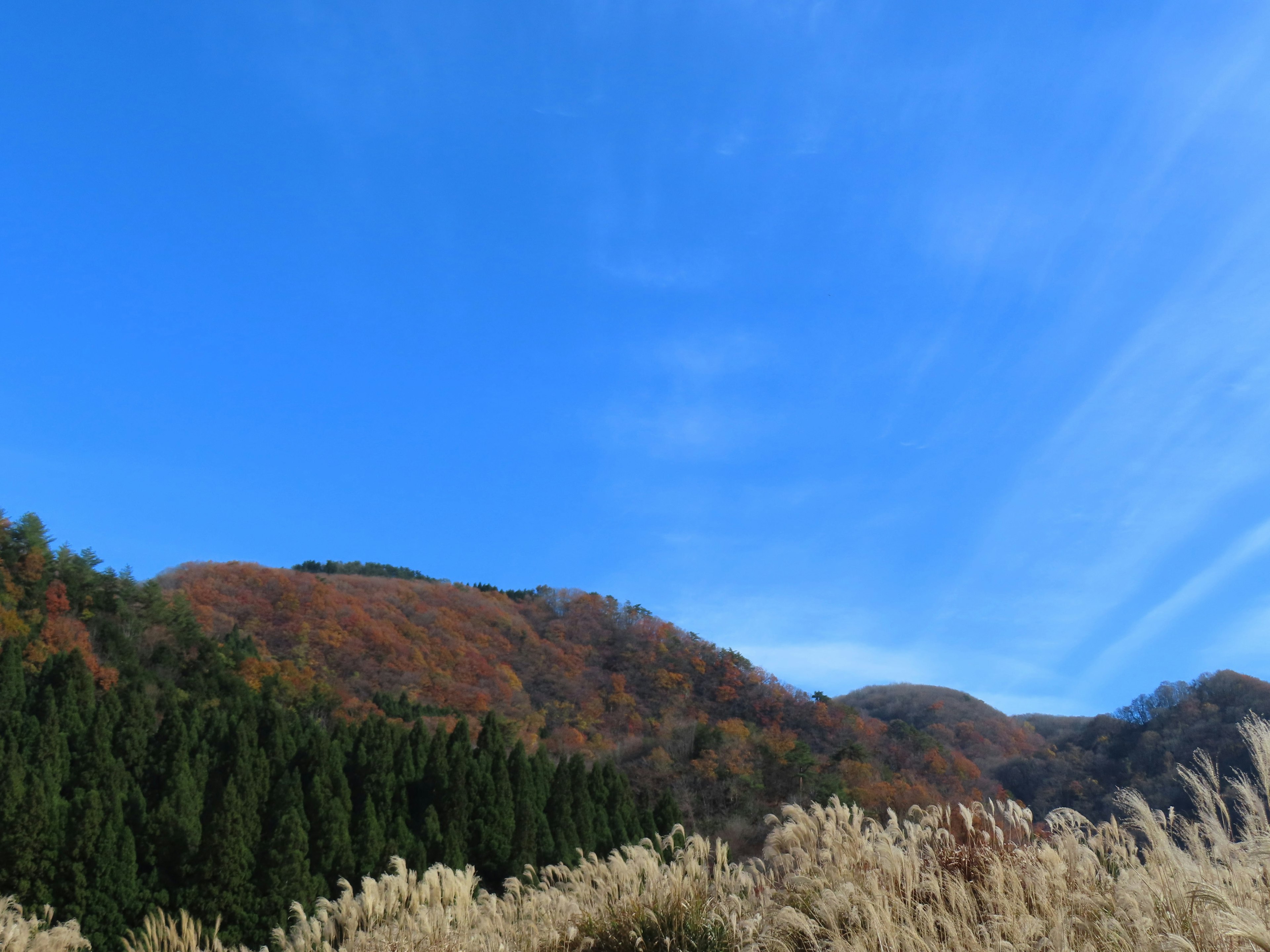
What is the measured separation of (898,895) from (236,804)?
16.8 m

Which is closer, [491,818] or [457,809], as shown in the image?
[457,809]

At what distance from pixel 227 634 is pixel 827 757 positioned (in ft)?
101

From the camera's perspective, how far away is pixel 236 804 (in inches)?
723

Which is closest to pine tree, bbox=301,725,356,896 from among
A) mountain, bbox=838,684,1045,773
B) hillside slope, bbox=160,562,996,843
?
hillside slope, bbox=160,562,996,843

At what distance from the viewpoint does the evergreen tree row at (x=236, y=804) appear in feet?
53.9

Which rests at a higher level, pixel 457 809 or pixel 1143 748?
pixel 1143 748

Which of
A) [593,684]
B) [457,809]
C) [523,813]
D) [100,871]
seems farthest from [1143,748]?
[100,871]

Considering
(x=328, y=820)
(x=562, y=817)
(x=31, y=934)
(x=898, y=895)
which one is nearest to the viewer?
(x=898, y=895)

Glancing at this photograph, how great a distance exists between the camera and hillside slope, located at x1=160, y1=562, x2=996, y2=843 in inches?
1513

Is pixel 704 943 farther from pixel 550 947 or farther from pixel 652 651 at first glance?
pixel 652 651

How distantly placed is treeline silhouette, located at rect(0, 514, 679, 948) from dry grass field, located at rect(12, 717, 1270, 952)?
810 cm

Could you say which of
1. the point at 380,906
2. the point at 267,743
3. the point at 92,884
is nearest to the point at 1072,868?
the point at 380,906

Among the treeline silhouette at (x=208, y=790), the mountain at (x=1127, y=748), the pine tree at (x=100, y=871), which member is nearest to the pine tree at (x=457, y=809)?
the treeline silhouette at (x=208, y=790)

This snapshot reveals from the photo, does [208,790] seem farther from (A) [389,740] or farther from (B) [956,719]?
(B) [956,719]
